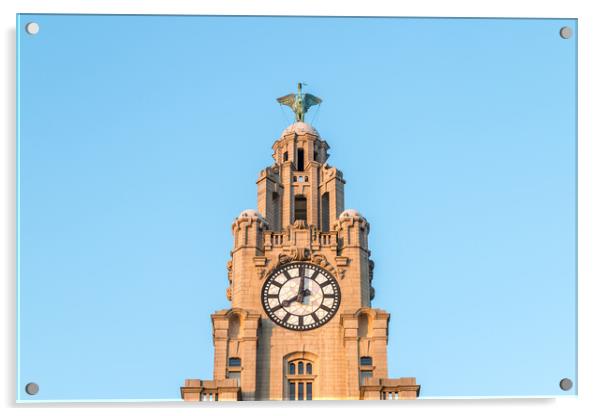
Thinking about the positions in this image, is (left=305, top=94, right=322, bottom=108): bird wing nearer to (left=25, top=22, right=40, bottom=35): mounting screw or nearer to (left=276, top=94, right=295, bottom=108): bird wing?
(left=276, top=94, right=295, bottom=108): bird wing

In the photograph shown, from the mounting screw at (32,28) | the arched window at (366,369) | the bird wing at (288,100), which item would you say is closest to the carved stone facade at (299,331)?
the arched window at (366,369)

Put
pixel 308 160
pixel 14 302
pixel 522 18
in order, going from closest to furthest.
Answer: pixel 14 302
pixel 522 18
pixel 308 160

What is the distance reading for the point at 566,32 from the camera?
2469 centimetres

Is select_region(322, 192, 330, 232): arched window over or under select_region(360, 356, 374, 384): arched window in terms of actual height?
over

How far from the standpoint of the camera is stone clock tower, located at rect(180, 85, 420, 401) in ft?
124

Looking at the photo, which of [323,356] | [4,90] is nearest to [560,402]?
[4,90]

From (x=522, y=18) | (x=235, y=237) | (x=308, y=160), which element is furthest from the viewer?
(x=308, y=160)

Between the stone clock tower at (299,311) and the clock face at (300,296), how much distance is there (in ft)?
0.09

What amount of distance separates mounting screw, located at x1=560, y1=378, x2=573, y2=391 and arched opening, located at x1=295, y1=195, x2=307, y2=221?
67.1ft

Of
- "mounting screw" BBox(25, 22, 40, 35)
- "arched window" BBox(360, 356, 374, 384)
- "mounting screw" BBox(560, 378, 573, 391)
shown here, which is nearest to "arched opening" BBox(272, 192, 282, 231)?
"arched window" BBox(360, 356, 374, 384)

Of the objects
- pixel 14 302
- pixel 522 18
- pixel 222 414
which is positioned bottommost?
pixel 222 414

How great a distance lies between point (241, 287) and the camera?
131 feet
